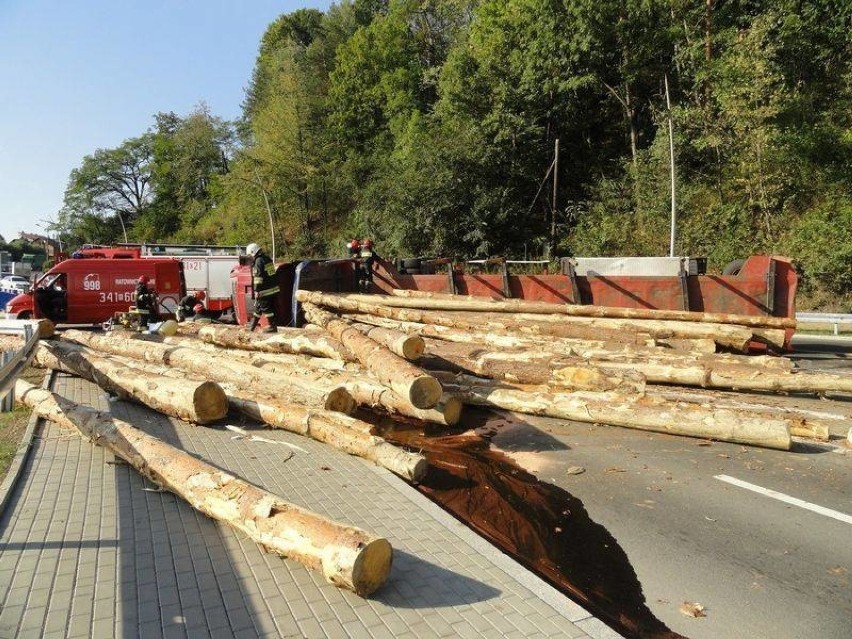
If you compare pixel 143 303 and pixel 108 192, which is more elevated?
pixel 108 192

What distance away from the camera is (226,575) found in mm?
3734

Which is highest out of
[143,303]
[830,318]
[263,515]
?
[143,303]

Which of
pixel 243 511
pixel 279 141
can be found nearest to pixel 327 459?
pixel 243 511

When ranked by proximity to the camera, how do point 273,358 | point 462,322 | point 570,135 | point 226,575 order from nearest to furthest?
1. point 226,575
2. point 273,358
3. point 462,322
4. point 570,135

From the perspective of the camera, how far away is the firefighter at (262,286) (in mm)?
11078

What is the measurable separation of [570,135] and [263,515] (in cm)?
3239

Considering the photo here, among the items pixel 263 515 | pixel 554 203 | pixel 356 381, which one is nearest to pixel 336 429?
pixel 356 381

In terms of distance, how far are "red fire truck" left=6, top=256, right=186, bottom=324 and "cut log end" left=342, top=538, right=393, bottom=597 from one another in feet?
54.6

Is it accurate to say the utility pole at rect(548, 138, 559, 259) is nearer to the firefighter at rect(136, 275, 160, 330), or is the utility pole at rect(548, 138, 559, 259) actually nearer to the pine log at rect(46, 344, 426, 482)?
the firefighter at rect(136, 275, 160, 330)

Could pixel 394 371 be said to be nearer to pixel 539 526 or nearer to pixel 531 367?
pixel 531 367

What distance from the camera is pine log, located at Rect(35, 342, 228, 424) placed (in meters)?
7.12

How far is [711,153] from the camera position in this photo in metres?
25.3

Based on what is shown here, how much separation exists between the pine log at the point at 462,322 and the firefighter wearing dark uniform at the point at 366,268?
1.55 metres

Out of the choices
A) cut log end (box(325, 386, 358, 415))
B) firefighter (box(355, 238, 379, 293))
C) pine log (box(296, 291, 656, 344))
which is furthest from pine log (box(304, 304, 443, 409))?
firefighter (box(355, 238, 379, 293))
